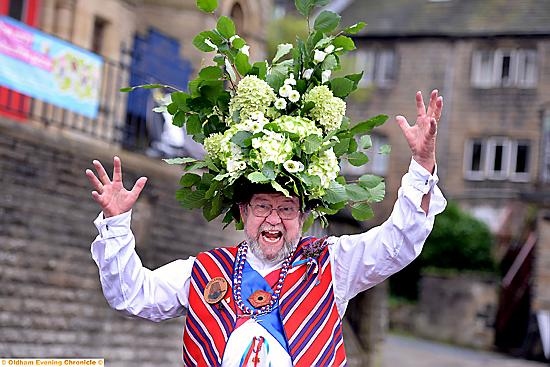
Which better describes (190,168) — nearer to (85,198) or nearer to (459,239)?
(85,198)

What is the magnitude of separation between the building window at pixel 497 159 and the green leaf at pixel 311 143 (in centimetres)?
3155

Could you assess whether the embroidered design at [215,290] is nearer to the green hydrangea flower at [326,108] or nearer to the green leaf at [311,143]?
the green leaf at [311,143]

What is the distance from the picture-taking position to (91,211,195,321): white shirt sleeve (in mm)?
5152

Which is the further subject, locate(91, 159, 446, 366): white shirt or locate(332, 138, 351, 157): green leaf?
locate(332, 138, 351, 157): green leaf

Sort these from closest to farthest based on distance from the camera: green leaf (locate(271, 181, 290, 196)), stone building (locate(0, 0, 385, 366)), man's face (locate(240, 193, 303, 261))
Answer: green leaf (locate(271, 181, 290, 196)) < man's face (locate(240, 193, 303, 261)) < stone building (locate(0, 0, 385, 366))

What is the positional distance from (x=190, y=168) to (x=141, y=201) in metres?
7.85

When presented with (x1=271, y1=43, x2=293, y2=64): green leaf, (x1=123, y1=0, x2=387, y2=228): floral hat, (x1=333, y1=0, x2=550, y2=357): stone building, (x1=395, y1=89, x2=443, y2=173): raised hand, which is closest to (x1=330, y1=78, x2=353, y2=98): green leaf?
(x1=123, y1=0, x2=387, y2=228): floral hat

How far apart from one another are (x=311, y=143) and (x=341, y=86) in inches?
15.9

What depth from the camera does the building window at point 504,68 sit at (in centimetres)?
3656

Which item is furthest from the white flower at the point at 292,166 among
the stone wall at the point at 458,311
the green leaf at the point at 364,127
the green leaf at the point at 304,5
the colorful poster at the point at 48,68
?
the stone wall at the point at 458,311

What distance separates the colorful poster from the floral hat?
654cm

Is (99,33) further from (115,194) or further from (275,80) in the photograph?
(115,194)

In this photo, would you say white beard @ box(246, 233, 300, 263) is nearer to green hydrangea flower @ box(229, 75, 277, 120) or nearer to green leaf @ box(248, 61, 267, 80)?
green hydrangea flower @ box(229, 75, 277, 120)

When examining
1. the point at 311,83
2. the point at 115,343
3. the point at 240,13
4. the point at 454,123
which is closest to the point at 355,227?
the point at 240,13
